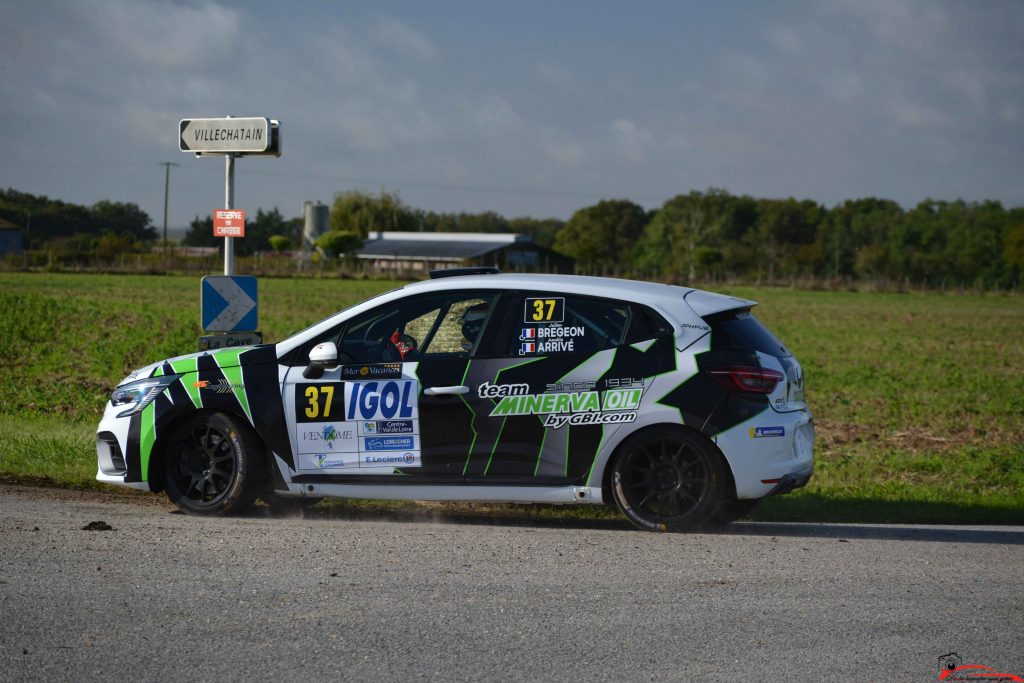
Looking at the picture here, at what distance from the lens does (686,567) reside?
20.7ft

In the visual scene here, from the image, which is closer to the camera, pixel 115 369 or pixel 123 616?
pixel 123 616

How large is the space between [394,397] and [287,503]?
143 cm

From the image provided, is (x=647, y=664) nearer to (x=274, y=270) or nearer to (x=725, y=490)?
(x=725, y=490)

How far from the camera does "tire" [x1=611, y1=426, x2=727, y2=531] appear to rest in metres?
7.32

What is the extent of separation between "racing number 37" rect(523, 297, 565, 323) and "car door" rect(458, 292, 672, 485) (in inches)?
1.8

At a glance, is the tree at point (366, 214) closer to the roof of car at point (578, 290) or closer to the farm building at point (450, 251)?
the farm building at point (450, 251)

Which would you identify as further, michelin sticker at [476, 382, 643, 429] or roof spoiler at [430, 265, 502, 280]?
roof spoiler at [430, 265, 502, 280]

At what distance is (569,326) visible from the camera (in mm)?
7582

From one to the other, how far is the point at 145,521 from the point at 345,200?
127m

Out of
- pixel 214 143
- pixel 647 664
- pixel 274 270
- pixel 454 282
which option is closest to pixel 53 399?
pixel 214 143

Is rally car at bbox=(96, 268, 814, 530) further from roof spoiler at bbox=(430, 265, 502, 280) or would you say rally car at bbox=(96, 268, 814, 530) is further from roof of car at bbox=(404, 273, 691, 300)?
roof spoiler at bbox=(430, 265, 502, 280)

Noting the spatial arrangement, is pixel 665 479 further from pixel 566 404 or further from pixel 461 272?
pixel 461 272

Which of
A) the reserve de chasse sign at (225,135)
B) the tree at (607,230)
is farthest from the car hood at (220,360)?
the tree at (607,230)

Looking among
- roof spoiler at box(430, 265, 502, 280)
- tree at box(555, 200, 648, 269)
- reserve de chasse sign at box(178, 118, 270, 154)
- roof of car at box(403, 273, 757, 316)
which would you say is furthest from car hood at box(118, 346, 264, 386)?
tree at box(555, 200, 648, 269)
